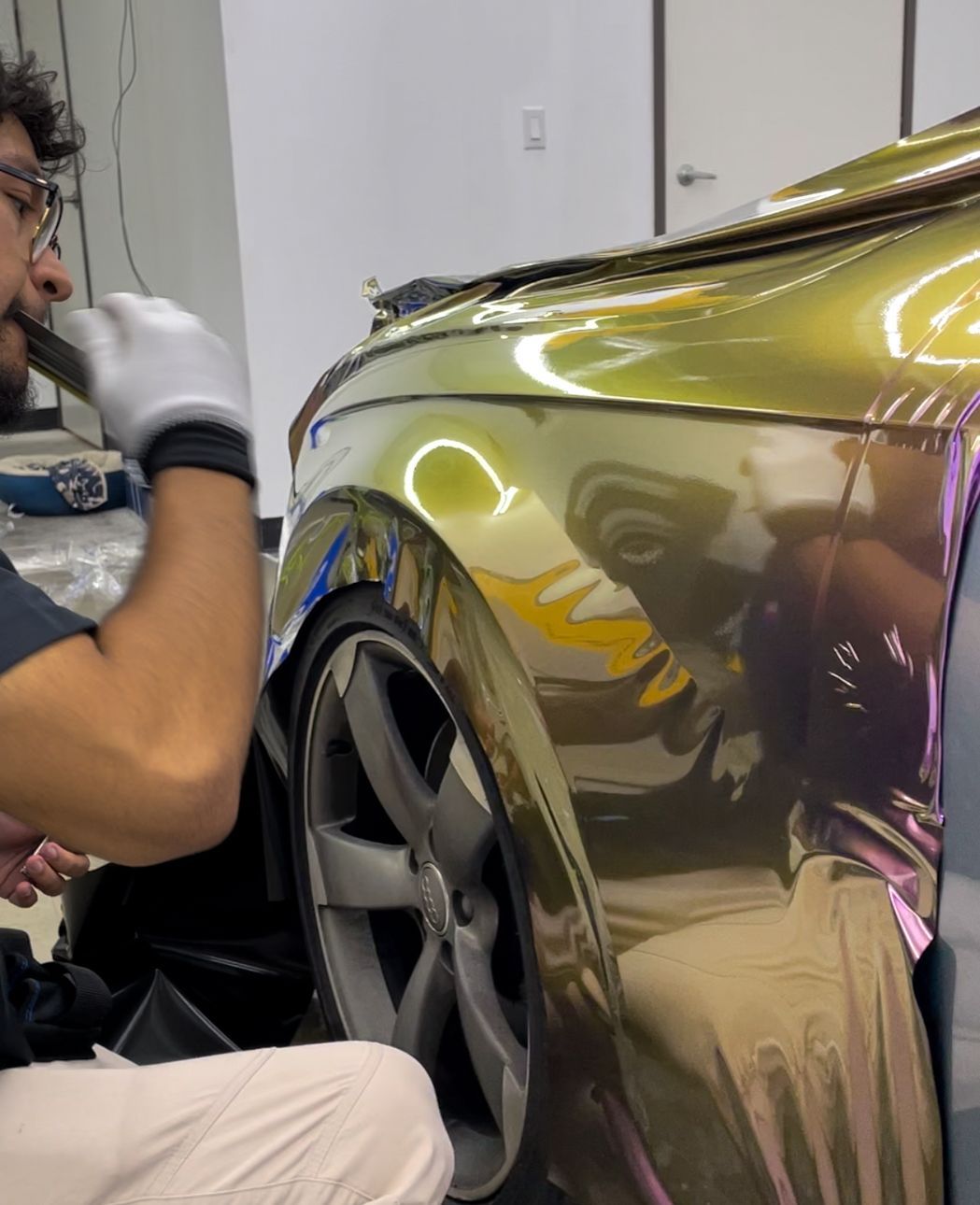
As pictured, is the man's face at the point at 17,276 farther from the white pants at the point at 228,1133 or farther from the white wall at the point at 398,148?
the white wall at the point at 398,148

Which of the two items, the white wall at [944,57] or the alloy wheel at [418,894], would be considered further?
the white wall at [944,57]

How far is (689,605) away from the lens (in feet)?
3.10

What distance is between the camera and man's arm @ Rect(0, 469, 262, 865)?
2.49 ft

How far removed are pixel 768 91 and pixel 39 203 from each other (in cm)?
432

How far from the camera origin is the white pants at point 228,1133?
100 centimetres

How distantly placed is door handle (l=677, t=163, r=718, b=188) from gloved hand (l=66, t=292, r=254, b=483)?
12.8ft

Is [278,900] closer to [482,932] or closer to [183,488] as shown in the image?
[482,932]

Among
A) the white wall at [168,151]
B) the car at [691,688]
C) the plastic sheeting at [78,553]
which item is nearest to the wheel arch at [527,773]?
the car at [691,688]

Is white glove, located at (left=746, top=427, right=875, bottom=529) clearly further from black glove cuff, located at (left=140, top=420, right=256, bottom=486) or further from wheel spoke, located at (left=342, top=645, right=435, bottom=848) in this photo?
wheel spoke, located at (left=342, top=645, right=435, bottom=848)

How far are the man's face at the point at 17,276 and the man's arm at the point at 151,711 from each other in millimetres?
193

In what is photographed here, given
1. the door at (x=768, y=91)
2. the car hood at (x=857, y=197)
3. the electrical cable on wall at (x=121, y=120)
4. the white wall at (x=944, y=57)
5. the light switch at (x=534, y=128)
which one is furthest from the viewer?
the electrical cable on wall at (x=121, y=120)

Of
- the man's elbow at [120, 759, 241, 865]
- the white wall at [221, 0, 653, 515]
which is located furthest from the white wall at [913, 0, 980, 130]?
the man's elbow at [120, 759, 241, 865]

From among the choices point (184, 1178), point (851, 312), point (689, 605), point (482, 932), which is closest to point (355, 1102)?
point (184, 1178)

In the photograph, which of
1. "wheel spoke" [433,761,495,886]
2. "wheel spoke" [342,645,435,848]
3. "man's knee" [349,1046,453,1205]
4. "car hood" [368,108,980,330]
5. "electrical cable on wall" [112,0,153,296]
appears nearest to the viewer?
"car hood" [368,108,980,330]
